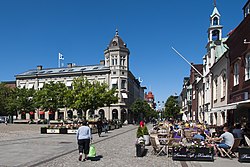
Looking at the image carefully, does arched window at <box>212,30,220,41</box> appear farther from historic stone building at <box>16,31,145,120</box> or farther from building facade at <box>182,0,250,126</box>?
historic stone building at <box>16,31,145,120</box>

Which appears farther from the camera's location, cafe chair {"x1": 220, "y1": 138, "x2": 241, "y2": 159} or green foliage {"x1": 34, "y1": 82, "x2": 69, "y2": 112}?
green foliage {"x1": 34, "y1": 82, "x2": 69, "y2": 112}

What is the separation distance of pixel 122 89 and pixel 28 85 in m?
28.7

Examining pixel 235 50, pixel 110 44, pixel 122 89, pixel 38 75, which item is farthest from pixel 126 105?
pixel 235 50

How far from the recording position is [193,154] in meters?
11.6

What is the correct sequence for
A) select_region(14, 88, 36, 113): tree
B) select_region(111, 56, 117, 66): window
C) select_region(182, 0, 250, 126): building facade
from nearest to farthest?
select_region(182, 0, 250, 126): building facade < select_region(14, 88, 36, 113): tree < select_region(111, 56, 117, 66): window

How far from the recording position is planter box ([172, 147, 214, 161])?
11531 mm

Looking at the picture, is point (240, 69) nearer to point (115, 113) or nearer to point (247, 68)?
point (247, 68)

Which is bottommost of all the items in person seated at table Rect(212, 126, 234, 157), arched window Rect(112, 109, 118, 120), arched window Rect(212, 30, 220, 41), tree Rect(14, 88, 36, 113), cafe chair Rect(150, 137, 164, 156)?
arched window Rect(112, 109, 118, 120)

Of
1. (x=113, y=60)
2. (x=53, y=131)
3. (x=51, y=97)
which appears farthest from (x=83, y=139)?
(x=113, y=60)

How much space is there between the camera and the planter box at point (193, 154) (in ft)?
37.8

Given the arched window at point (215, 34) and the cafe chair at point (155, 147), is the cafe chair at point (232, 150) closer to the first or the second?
the cafe chair at point (155, 147)

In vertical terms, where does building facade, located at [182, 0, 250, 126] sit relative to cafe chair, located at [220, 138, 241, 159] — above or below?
above

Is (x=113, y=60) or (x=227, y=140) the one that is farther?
(x=113, y=60)

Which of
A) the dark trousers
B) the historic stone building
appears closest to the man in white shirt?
the dark trousers
